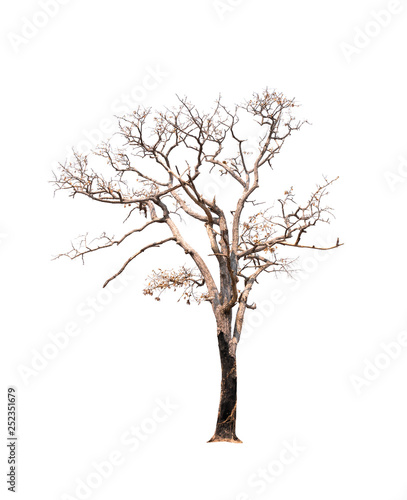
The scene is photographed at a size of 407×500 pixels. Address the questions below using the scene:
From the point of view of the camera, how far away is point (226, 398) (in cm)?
1216

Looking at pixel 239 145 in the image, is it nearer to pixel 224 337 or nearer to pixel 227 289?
pixel 227 289

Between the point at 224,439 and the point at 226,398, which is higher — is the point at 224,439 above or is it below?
below

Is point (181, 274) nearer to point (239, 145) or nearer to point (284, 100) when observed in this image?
point (239, 145)

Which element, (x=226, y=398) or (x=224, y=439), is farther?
(x=226, y=398)

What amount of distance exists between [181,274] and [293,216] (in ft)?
6.96

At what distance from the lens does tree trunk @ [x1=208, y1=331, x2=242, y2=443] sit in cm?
1209

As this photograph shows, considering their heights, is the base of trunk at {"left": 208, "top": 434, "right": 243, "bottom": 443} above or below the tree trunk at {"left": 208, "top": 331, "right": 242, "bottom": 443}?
below

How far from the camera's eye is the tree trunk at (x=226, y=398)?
12.1m

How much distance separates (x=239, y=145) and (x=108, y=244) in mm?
2843

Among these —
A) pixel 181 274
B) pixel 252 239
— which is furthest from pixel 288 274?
pixel 181 274

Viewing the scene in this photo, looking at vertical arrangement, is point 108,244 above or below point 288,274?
above

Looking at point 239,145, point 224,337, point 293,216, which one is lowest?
point 224,337

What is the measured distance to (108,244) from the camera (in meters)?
12.8

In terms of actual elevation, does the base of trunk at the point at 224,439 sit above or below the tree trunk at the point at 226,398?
below
